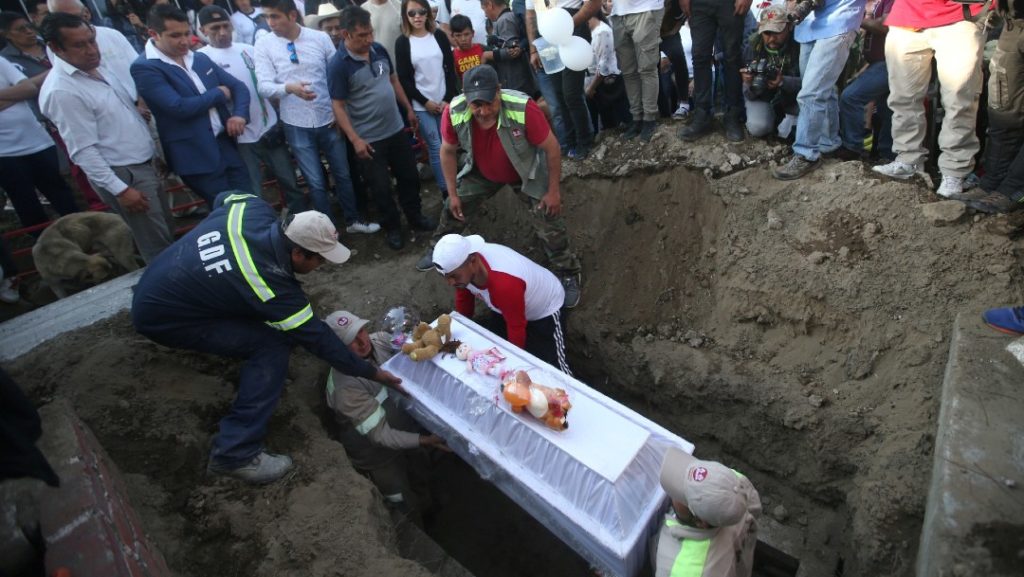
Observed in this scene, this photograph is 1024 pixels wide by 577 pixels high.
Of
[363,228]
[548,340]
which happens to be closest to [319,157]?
[363,228]

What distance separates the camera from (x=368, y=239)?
526 cm

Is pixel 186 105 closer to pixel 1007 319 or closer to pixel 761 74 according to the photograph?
pixel 761 74

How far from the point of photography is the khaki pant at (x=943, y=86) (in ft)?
11.3

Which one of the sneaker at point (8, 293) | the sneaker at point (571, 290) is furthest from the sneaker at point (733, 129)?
the sneaker at point (8, 293)

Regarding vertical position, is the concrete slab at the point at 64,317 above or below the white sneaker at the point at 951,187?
above

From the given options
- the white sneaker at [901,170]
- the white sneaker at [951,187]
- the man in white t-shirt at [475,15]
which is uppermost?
the man in white t-shirt at [475,15]

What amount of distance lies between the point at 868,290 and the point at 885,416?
84 centimetres

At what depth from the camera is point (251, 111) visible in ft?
14.9

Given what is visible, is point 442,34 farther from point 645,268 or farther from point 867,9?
point 867,9

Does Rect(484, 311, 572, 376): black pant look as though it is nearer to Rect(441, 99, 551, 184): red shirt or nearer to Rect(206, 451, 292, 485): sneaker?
Rect(441, 99, 551, 184): red shirt

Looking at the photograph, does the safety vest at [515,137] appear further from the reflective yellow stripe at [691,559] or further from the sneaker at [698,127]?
the reflective yellow stripe at [691,559]

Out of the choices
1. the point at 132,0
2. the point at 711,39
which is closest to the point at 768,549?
the point at 711,39

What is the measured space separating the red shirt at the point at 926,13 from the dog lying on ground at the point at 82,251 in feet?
20.5

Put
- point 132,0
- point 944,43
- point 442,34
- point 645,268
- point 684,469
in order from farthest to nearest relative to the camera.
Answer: point 132,0 → point 442,34 → point 645,268 → point 944,43 → point 684,469
